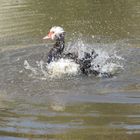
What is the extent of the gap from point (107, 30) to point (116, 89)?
584cm

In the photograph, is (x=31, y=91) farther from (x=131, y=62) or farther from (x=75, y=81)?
(x=131, y=62)

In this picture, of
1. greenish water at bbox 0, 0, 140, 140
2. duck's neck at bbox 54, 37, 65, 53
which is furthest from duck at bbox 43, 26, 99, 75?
greenish water at bbox 0, 0, 140, 140

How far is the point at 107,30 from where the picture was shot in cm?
1471

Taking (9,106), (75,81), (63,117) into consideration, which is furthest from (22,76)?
(63,117)

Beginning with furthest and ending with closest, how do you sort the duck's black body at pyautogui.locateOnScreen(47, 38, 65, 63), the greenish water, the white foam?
the duck's black body at pyautogui.locateOnScreen(47, 38, 65, 63) → the white foam → the greenish water

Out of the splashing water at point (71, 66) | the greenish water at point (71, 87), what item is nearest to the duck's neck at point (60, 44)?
the splashing water at point (71, 66)

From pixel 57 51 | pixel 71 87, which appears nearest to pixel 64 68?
pixel 57 51

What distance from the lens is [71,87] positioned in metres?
9.34

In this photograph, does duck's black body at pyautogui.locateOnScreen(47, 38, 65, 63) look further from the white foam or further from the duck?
the white foam

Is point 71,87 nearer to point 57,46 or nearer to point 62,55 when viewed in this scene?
point 62,55

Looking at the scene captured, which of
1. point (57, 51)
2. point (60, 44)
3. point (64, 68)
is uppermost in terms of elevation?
point (60, 44)

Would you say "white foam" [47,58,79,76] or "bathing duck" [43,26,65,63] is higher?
"bathing duck" [43,26,65,63]

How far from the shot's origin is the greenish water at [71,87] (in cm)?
729

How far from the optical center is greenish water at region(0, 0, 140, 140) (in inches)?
287
